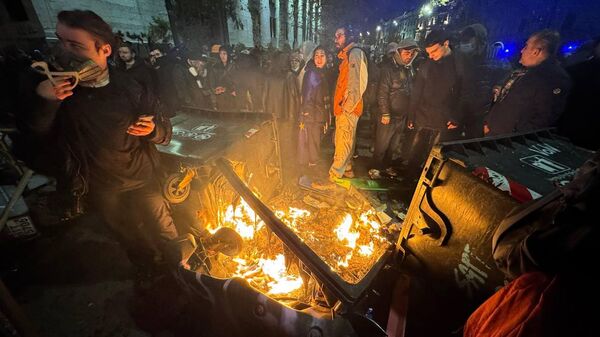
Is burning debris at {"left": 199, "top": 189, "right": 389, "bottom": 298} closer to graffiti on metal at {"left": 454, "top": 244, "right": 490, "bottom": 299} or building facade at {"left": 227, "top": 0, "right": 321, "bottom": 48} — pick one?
graffiti on metal at {"left": 454, "top": 244, "right": 490, "bottom": 299}

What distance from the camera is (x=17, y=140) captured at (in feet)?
7.70

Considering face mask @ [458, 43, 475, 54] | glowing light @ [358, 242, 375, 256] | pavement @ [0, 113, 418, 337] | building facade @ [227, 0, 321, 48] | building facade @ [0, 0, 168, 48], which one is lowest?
pavement @ [0, 113, 418, 337]

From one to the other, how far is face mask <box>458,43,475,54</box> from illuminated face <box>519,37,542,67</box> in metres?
1.77

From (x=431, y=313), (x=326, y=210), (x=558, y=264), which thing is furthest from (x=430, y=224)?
(x=326, y=210)

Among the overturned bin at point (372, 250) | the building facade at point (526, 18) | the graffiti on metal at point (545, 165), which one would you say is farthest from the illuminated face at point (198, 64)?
the building facade at point (526, 18)

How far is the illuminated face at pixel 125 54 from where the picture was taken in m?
6.39

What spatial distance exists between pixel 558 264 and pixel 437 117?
521cm

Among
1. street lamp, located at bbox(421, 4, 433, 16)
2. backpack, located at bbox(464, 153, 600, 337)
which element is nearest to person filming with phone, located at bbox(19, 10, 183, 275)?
backpack, located at bbox(464, 153, 600, 337)

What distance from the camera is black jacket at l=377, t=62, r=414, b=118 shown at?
5941 millimetres

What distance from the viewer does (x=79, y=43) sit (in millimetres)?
2244

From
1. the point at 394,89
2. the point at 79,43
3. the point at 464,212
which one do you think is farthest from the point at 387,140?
the point at 79,43

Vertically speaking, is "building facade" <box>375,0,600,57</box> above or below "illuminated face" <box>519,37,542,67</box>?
above

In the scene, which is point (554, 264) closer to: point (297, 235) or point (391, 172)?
point (297, 235)

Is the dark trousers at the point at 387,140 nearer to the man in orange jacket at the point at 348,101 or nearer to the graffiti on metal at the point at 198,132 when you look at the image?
the man in orange jacket at the point at 348,101
